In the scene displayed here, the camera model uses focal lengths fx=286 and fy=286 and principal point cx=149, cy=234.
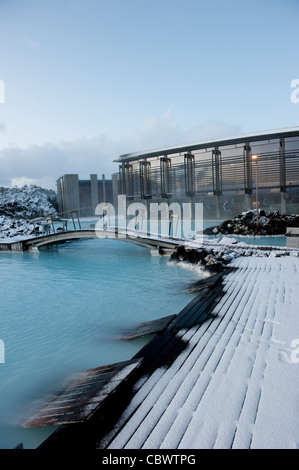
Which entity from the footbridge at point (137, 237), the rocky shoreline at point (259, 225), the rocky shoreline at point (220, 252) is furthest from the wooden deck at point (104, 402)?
the rocky shoreline at point (259, 225)

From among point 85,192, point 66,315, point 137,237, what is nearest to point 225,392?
point 66,315

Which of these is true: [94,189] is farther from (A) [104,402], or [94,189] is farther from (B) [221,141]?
(A) [104,402]

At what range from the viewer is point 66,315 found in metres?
5.03

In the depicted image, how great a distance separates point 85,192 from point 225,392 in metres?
35.4

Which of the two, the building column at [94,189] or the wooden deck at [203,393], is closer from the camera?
the wooden deck at [203,393]

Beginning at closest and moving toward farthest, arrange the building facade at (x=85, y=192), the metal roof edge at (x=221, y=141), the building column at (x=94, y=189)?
1. the metal roof edge at (x=221, y=141)
2. the building facade at (x=85, y=192)
3. the building column at (x=94, y=189)

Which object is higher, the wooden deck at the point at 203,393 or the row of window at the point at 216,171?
the row of window at the point at 216,171

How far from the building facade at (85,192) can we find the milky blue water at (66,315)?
84.3 feet

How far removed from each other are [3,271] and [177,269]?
571 cm

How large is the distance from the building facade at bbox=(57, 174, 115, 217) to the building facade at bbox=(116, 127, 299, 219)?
10325 mm

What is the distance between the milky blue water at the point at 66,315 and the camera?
9.59 feet

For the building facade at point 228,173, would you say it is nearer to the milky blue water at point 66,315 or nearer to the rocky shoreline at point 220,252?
the rocky shoreline at point 220,252

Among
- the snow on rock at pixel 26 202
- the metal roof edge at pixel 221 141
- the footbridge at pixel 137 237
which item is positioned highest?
the metal roof edge at pixel 221 141

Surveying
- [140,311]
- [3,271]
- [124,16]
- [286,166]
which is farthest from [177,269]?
[286,166]
